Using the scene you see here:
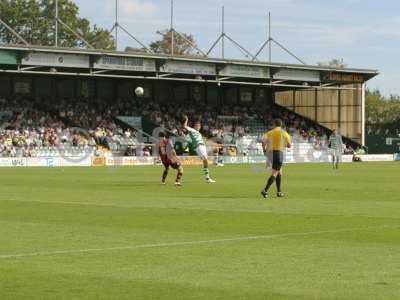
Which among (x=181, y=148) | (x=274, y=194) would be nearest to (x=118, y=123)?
(x=181, y=148)

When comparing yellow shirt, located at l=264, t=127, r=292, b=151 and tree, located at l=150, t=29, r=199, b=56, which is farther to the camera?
tree, located at l=150, t=29, r=199, b=56

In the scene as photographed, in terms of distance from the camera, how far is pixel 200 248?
1332cm

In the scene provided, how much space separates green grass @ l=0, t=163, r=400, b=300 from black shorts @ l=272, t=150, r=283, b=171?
0.99 meters

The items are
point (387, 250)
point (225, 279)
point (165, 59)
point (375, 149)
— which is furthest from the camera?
point (375, 149)

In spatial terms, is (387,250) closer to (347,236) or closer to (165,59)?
(347,236)

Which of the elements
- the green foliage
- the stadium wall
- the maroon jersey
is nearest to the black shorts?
the maroon jersey

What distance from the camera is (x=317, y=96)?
87562mm

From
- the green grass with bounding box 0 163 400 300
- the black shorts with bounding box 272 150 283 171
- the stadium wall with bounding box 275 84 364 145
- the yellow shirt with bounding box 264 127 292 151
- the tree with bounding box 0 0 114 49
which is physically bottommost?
the green grass with bounding box 0 163 400 300

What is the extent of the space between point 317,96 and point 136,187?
193ft

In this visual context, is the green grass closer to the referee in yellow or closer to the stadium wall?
the referee in yellow

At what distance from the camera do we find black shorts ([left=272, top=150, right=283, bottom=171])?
961 inches

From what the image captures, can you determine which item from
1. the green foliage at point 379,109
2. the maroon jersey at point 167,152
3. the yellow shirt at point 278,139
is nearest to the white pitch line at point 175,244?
the yellow shirt at point 278,139

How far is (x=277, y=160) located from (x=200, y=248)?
11.5 meters

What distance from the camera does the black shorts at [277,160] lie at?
2442 cm
